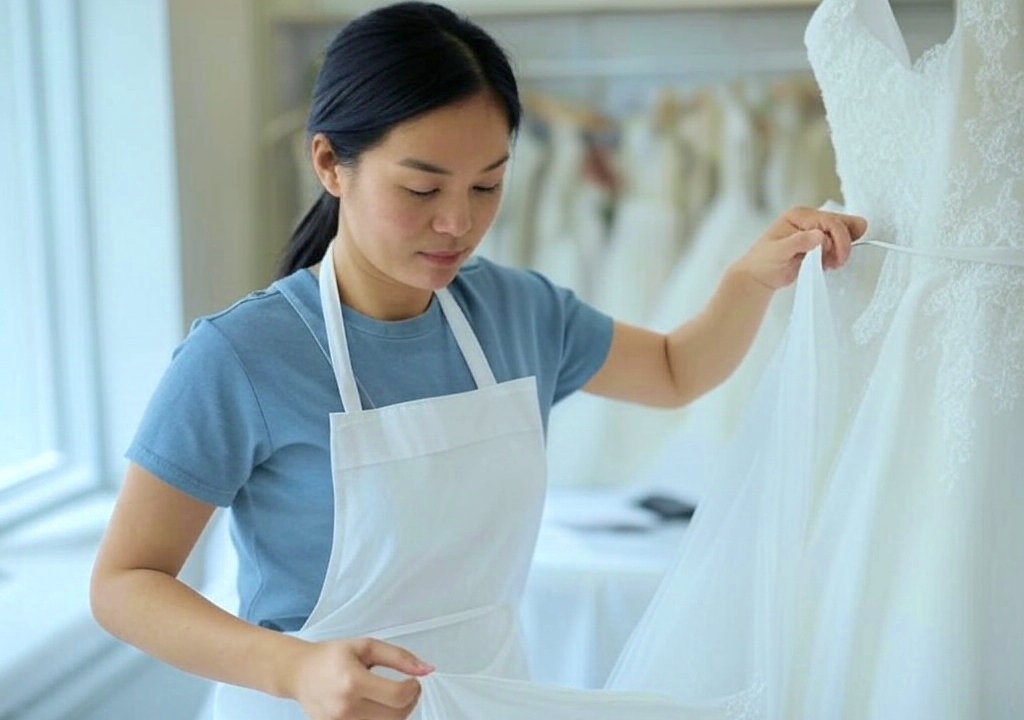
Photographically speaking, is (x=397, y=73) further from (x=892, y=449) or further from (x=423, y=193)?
(x=892, y=449)

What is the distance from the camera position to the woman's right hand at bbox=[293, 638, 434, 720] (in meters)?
0.71

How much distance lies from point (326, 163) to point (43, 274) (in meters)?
0.76

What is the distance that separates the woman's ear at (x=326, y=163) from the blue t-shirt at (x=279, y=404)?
79mm

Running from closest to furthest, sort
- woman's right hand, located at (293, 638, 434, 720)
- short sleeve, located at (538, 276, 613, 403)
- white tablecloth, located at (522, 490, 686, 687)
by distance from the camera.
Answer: woman's right hand, located at (293, 638, 434, 720) → short sleeve, located at (538, 276, 613, 403) → white tablecloth, located at (522, 490, 686, 687)

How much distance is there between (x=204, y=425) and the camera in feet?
2.73

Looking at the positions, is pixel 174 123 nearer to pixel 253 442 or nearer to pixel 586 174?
pixel 586 174

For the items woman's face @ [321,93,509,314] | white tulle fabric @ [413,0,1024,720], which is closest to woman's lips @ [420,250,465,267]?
woman's face @ [321,93,509,314]

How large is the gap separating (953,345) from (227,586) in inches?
34.2

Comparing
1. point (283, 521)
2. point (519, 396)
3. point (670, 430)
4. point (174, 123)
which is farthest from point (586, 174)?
point (283, 521)

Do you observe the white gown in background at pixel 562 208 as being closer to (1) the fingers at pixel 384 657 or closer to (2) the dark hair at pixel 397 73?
(2) the dark hair at pixel 397 73

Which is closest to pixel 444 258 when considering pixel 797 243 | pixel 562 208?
pixel 797 243

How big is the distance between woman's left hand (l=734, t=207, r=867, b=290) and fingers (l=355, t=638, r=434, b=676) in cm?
43

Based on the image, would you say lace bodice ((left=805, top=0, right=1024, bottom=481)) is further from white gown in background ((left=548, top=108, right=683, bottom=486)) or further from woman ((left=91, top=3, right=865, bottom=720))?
white gown in background ((left=548, top=108, right=683, bottom=486))

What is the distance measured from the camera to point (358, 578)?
888 mm
